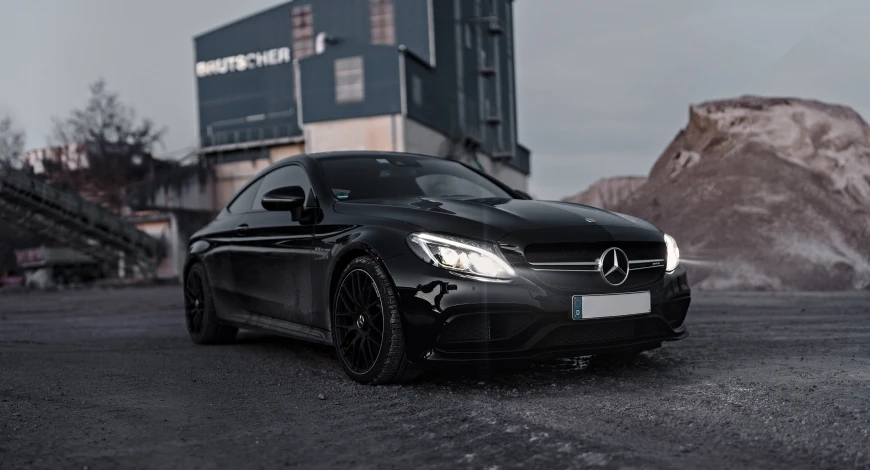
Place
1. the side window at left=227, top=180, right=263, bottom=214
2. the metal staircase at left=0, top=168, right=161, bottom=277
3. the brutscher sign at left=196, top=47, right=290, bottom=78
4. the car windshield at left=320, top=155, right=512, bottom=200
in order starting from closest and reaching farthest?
the car windshield at left=320, top=155, right=512, bottom=200
the side window at left=227, top=180, right=263, bottom=214
the metal staircase at left=0, top=168, right=161, bottom=277
the brutscher sign at left=196, top=47, right=290, bottom=78

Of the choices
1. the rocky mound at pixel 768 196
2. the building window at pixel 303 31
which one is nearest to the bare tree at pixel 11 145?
the building window at pixel 303 31

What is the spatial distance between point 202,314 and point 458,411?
385 cm

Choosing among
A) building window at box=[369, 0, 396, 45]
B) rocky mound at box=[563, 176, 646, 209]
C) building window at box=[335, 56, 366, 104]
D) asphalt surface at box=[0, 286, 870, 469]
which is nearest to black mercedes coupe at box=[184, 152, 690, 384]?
asphalt surface at box=[0, 286, 870, 469]

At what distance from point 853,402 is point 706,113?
47.2 ft

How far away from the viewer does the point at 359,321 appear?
14.9 feet

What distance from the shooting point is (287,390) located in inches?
179

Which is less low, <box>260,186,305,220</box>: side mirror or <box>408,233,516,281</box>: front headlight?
<box>260,186,305,220</box>: side mirror

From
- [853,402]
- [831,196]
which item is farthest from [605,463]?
[831,196]

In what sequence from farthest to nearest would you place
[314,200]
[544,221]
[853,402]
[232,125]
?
[232,125] < [314,200] < [544,221] < [853,402]

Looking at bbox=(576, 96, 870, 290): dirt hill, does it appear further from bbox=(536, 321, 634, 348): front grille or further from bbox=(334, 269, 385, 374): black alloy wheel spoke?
bbox=(334, 269, 385, 374): black alloy wheel spoke

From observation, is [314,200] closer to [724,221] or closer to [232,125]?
[724,221]

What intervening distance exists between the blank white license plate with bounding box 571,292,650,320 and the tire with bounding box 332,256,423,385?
2.95ft

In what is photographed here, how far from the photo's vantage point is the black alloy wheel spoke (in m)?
4.41

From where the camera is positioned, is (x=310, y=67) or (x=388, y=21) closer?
(x=310, y=67)
